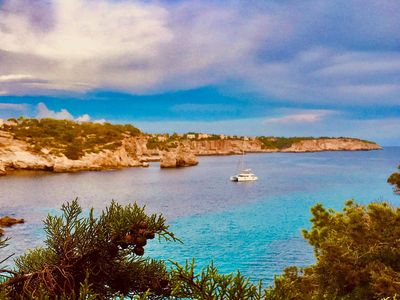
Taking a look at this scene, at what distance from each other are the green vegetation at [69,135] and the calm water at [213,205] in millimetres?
12105

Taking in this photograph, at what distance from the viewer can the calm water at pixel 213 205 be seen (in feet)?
112

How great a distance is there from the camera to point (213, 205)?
200 feet

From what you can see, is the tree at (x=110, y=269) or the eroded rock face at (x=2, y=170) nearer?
the tree at (x=110, y=269)

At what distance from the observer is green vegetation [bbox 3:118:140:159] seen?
111 m

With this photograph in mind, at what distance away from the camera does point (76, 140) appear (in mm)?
122625

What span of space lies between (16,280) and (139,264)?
46.9 inches

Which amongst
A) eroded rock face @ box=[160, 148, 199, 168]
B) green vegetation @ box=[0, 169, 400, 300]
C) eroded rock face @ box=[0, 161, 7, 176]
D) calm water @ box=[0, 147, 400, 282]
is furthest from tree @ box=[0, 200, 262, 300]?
eroded rock face @ box=[160, 148, 199, 168]

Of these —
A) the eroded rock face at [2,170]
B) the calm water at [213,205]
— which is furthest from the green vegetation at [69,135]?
the calm water at [213,205]

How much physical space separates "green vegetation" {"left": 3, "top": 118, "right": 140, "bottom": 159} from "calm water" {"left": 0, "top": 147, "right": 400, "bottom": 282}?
39.7 ft

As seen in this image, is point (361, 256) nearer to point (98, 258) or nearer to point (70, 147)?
point (98, 258)

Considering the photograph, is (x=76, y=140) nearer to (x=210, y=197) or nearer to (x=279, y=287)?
(x=210, y=197)

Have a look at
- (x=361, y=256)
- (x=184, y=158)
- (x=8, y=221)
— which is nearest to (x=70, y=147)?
(x=184, y=158)

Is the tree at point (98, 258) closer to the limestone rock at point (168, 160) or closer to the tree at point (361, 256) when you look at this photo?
the tree at point (361, 256)

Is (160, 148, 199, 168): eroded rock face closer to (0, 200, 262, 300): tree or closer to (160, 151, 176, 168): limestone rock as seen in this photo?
(160, 151, 176, 168): limestone rock
